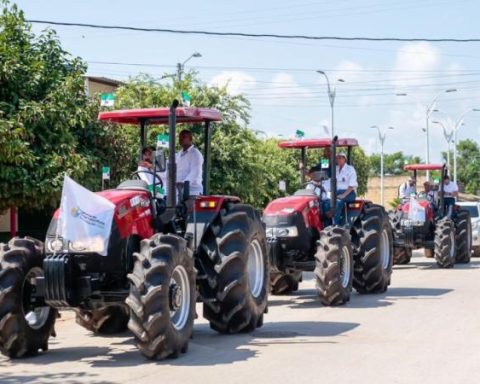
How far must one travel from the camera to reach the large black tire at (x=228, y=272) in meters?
11.3

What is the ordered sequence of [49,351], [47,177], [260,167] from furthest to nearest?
[260,167], [47,177], [49,351]

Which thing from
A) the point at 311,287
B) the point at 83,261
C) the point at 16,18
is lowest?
the point at 311,287

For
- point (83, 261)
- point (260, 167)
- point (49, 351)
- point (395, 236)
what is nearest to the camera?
point (83, 261)

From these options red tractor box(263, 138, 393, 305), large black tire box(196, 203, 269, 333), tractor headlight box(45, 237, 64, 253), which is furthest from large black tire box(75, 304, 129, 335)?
red tractor box(263, 138, 393, 305)

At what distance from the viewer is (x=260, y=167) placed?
28.6 meters

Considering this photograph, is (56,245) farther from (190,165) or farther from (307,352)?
(307,352)

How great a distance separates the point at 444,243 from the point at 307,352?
45.2 ft

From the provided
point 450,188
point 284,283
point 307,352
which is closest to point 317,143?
point 284,283

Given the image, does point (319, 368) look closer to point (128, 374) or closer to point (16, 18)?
point (128, 374)

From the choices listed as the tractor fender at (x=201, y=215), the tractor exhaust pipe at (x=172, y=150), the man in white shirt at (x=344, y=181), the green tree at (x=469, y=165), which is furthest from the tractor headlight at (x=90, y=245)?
the green tree at (x=469, y=165)

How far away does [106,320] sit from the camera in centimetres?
1209

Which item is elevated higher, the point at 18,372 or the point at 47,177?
the point at 47,177

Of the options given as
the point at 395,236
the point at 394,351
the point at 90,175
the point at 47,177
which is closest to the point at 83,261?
the point at 394,351

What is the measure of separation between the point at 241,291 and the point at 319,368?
7.37ft
